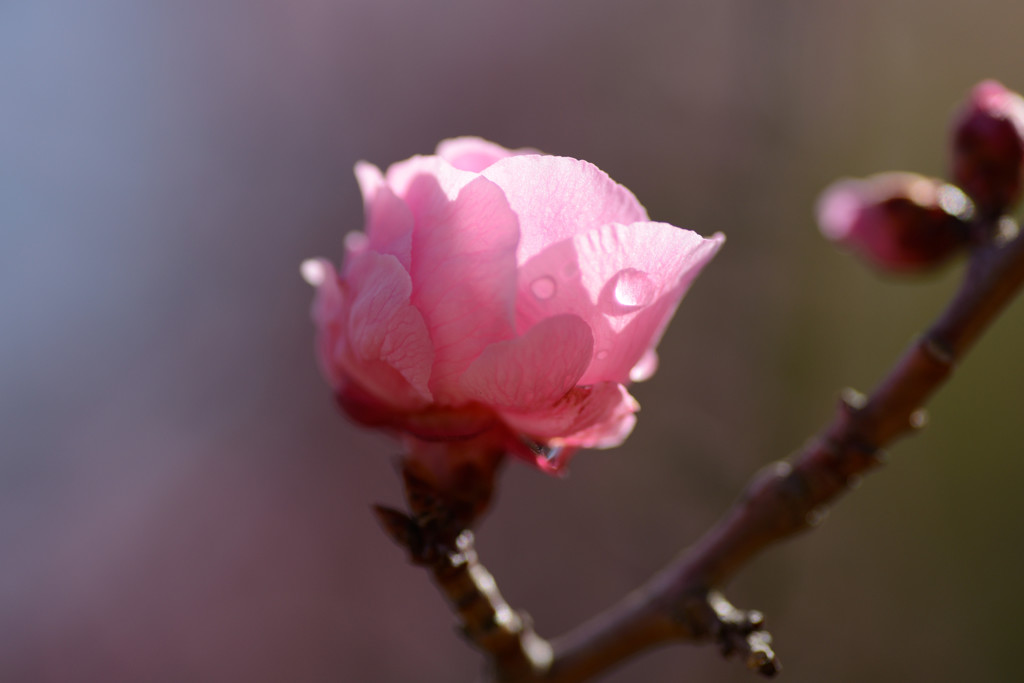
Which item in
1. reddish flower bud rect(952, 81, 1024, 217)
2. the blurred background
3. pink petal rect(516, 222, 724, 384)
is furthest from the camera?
the blurred background

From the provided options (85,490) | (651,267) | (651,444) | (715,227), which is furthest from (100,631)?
(715,227)

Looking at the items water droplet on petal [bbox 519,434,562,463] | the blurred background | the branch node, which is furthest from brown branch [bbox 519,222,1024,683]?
the blurred background

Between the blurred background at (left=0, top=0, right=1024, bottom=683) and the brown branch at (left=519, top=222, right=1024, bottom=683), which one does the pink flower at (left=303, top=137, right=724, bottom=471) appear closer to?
the brown branch at (left=519, top=222, right=1024, bottom=683)

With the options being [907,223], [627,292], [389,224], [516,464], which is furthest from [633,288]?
[516,464]

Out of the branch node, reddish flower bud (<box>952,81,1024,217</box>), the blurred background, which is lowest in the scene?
the blurred background


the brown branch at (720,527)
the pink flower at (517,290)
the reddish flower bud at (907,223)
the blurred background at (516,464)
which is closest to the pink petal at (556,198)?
the pink flower at (517,290)

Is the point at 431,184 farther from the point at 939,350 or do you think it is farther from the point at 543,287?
the point at 939,350
